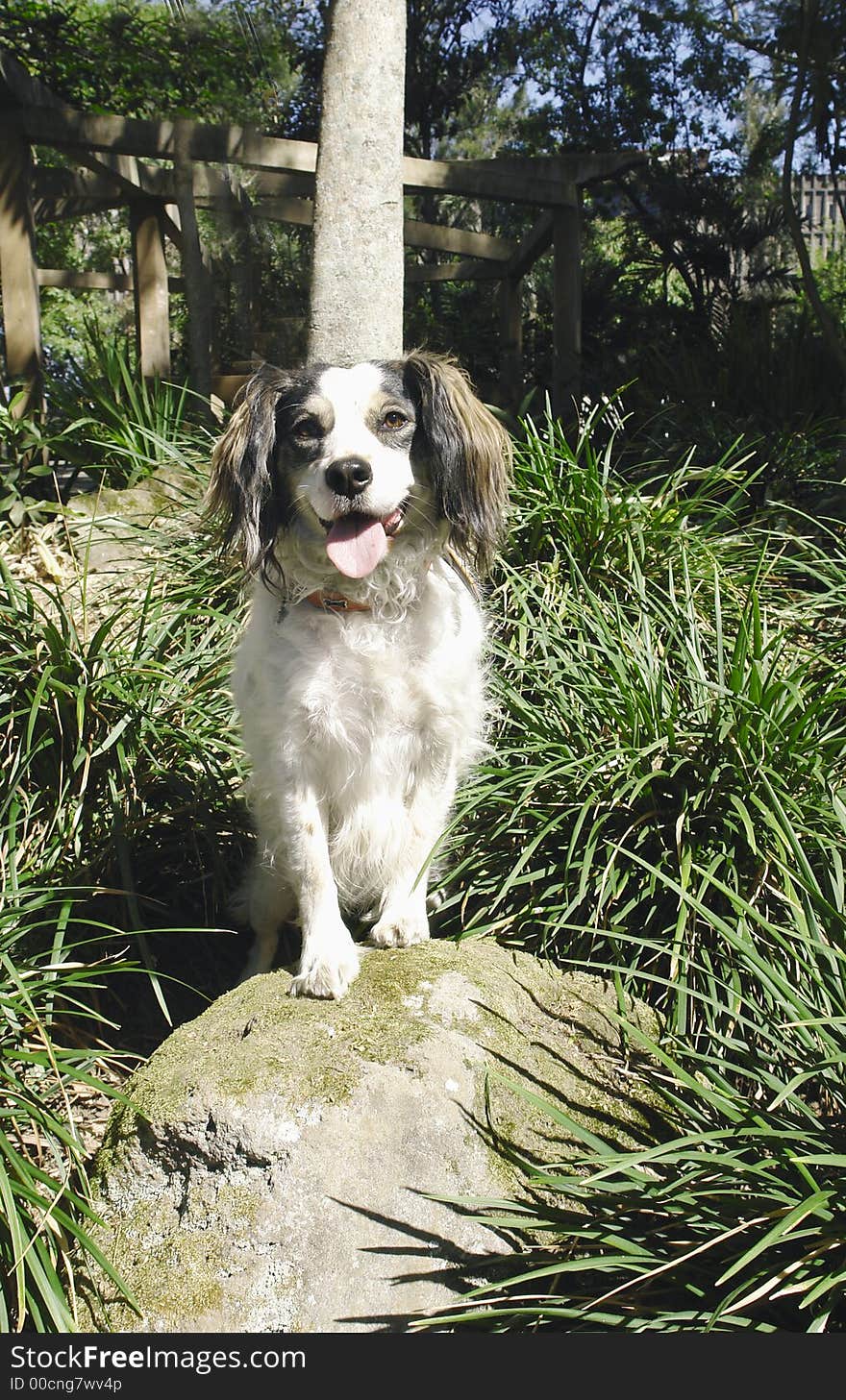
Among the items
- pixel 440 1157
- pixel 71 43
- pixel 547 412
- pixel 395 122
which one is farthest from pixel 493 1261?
pixel 71 43

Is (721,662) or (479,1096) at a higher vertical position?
(721,662)

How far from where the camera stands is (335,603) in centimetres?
313

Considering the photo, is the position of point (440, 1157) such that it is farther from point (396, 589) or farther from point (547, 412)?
point (547, 412)

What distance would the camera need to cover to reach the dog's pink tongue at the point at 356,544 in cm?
298

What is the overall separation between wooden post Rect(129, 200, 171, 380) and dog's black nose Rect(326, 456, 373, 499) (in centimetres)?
487

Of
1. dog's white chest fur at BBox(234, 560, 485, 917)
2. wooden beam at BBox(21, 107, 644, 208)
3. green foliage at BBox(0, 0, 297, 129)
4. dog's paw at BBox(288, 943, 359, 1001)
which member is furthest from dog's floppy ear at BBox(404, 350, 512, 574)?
green foliage at BBox(0, 0, 297, 129)

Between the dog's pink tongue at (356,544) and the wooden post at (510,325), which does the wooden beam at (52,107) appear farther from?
the dog's pink tongue at (356,544)

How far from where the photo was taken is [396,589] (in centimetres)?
320

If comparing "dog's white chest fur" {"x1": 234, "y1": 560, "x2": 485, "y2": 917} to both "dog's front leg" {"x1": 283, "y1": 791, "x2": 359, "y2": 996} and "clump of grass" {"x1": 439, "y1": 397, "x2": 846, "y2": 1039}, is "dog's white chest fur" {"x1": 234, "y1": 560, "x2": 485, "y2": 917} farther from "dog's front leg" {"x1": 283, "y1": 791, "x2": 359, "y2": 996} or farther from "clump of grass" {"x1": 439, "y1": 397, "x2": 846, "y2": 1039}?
"clump of grass" {"x1": 439, "y1": 397, "x2": 846, "y2": 1039}

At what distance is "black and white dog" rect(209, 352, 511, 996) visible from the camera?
305 cm

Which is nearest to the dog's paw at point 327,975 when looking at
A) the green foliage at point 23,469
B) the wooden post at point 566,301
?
the green foliage at point 23,469

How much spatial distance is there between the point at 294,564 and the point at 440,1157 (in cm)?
160

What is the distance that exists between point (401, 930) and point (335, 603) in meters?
0.91

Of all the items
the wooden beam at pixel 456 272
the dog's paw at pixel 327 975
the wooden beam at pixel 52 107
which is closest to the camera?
the dog's paw at pixel 327 975
